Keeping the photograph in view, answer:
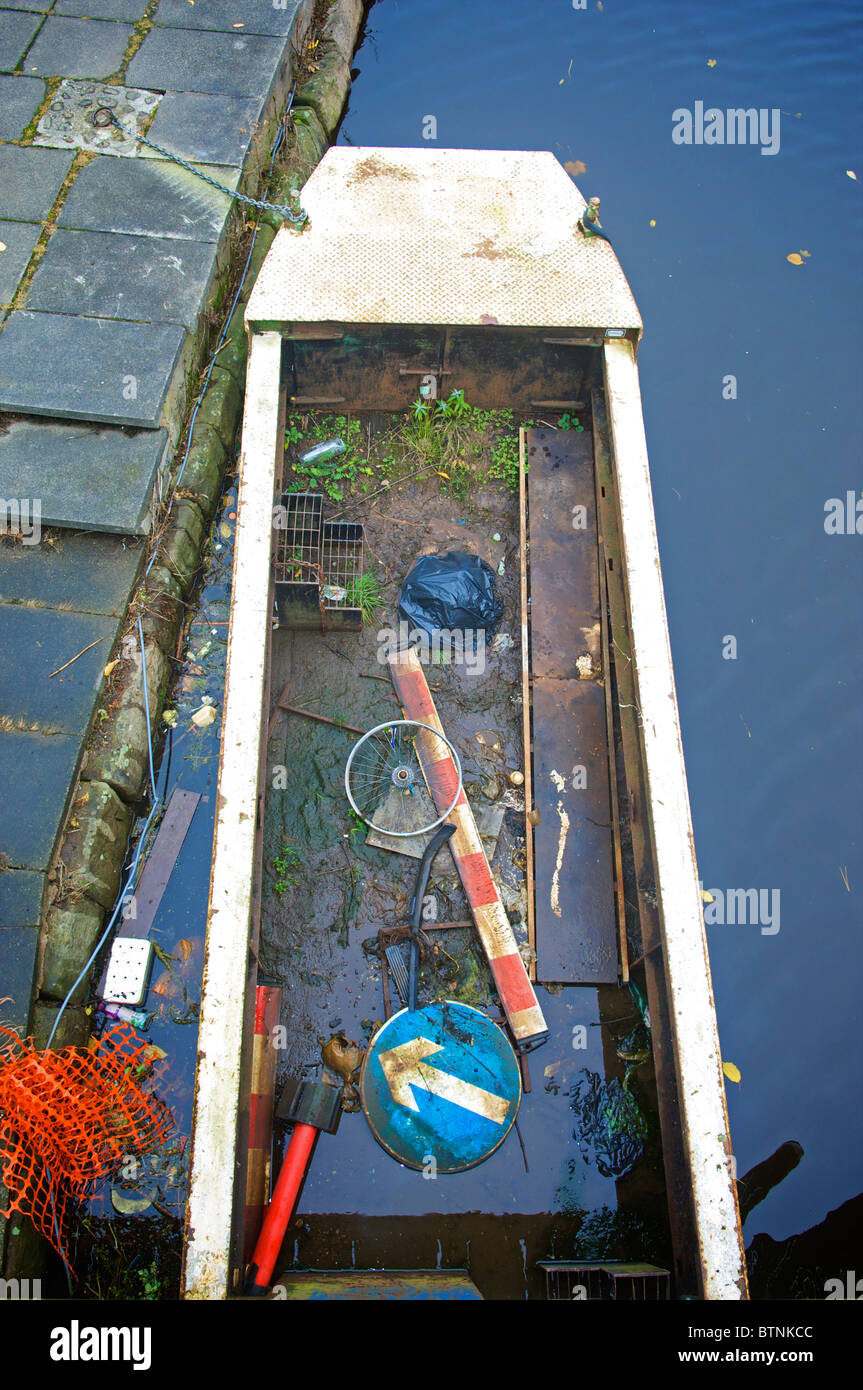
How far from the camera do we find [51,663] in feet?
15.5

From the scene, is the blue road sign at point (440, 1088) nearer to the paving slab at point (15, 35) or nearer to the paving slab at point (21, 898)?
the paving slab at point (21, 898)

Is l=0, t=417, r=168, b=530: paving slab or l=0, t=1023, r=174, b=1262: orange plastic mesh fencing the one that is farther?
l=0, t=417, r=168, b=530: paving slab

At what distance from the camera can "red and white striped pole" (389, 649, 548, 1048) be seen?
4.32 m

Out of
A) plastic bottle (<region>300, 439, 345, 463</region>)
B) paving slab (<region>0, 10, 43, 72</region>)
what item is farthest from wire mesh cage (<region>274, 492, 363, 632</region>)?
paving slab (<region>0, 10, 43, 72</region>)

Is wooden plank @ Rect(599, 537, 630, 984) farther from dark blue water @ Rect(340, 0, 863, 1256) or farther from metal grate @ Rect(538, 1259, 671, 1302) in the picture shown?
metal grate @ Rect(538, 1259, 671, 1302)

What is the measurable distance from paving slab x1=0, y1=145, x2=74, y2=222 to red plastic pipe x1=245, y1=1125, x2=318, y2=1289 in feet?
20.6

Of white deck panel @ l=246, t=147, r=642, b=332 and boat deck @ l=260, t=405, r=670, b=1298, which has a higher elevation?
white deck panel @ l=246, t=147, r=642, b=332

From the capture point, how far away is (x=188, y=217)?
6004 millimetres

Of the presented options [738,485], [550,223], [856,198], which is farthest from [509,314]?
[856,198]

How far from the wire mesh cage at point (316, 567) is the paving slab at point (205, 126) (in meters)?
3.18

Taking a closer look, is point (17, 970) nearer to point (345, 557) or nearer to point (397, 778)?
point (397, 778)

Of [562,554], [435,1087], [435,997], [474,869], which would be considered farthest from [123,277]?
[435,1087]

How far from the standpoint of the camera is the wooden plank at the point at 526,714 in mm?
4531

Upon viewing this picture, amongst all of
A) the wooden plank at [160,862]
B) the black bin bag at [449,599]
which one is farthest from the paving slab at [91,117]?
the wooden plank at [160,862]
